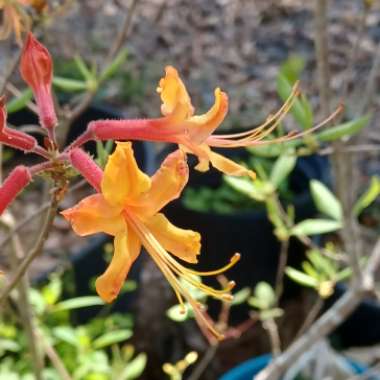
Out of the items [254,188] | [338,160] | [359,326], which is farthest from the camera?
[359,326]

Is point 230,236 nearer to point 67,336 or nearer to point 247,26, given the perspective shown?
point 67,336

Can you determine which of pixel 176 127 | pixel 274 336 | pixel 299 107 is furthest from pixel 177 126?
pixel 274 336

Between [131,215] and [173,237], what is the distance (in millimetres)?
39

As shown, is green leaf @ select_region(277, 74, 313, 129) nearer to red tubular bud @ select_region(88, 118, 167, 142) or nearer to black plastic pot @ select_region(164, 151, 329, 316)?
red tubular bud @ select_region(88, 118, 167, 142)

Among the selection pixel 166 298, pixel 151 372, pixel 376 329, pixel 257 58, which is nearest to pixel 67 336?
pixel 151 372

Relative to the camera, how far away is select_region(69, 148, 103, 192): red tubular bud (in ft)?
2.08

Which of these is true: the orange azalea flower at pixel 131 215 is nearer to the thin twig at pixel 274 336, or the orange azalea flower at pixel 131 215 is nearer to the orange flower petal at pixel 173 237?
the orange flower petal at pixel 173 237

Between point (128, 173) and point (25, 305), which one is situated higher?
point (128, 173)

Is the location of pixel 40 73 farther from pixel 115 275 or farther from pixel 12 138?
pixel 115 275

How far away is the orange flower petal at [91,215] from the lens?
0.61 m

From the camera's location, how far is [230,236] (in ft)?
7.93

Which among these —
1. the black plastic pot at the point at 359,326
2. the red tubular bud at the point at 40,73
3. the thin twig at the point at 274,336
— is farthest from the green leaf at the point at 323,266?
the red tubular bud at the point at 40,73

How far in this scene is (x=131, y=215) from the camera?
639 mm

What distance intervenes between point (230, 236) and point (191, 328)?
30 cm
